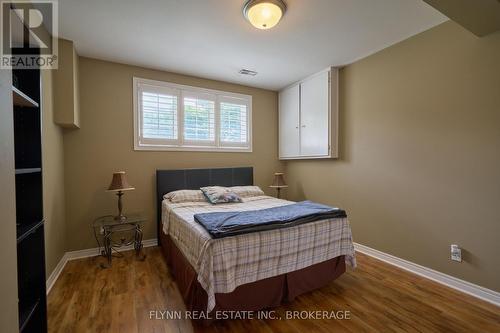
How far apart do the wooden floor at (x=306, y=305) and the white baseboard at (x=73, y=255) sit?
0.06m

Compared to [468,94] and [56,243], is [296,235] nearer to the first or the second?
[468,94]

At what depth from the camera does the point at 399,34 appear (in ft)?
8.14

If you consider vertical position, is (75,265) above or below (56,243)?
below

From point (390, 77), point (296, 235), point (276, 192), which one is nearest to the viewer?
point (296, 235)

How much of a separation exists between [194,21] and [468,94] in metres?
2.71

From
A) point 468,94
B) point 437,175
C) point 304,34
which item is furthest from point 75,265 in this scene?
point 468,94

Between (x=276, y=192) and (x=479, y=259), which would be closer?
(x=479, y=259)

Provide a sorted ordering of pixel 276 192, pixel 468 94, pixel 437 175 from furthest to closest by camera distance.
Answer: pixel 276 192, pixel 437 175, pixel 468 94

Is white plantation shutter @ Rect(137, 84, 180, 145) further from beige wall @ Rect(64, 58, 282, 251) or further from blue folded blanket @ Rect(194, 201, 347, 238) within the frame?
blue folded blanket @ Rect(194, 201, 347, 238)

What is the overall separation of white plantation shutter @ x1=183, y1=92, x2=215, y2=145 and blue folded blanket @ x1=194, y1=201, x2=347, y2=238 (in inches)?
76.0

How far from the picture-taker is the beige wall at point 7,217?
92cm

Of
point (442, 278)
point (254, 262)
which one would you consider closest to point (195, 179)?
point (254, 262)

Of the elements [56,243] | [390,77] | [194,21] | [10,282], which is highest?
[194,21]

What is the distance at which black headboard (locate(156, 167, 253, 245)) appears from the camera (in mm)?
3348
